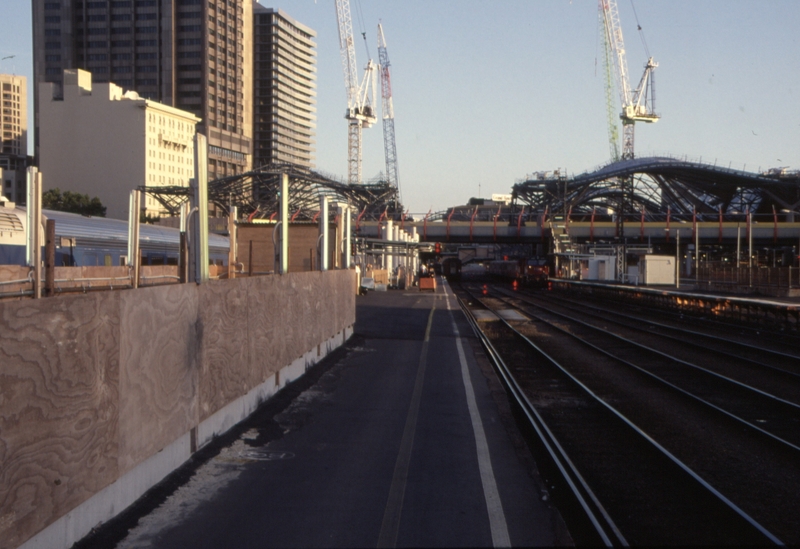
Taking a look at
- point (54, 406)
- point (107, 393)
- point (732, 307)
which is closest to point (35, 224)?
point (107, 393)

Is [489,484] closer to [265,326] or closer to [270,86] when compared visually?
[265,326]

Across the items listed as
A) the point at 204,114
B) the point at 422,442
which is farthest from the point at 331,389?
the point at 204,114

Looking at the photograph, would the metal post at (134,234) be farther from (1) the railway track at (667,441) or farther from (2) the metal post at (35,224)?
(1) the railway track at (667,441)

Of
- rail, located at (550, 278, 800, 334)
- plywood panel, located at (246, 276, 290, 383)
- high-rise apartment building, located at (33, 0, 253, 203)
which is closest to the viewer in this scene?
plywood panel, located at (246, 276, 290, 383)

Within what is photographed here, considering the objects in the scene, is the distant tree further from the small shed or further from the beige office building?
the small shed

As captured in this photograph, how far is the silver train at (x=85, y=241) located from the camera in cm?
1912

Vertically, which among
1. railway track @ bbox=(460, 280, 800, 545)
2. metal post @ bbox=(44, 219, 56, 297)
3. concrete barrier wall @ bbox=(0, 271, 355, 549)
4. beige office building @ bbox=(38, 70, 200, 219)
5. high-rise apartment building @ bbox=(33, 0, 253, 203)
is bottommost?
railway track @ bbox=(460, 280, 800, 545)

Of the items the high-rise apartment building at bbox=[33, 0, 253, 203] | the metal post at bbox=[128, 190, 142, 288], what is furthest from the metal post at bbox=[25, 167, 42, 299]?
the high-rise apartment building at bbox=[33, 0, 253, 203]

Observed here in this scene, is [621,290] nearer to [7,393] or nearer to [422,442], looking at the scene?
[422,442]

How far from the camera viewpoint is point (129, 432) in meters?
6.58

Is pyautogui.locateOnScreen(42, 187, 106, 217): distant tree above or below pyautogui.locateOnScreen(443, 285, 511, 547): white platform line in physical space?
above

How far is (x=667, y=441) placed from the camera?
10.6 metres

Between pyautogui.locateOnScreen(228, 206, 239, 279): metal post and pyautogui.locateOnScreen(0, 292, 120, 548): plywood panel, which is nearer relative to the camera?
pyautogui.locateOnScreen(0, 292, 120, 548): plywood panel

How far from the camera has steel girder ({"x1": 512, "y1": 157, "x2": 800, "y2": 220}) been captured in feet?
351
